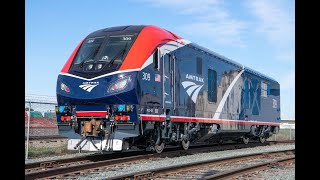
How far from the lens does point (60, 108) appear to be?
10547mm

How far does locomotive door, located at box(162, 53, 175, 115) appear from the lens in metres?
11.3

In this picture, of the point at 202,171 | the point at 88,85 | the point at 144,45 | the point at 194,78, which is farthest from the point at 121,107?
the point at 194,78

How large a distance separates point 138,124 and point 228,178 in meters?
2.95

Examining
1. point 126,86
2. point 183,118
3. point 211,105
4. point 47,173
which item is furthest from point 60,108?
point 211,105

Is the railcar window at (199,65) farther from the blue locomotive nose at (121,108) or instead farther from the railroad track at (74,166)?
the blue locomotive nose at (121,108)

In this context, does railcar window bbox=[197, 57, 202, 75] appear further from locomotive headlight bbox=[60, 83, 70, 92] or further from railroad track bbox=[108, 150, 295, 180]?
locomotive headlight bbox=[60, 83, 70, 92]

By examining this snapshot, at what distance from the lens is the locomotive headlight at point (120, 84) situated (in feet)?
32.6

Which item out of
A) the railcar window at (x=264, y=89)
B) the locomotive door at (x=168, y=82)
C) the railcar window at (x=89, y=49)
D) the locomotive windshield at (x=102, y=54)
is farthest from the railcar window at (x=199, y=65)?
the railcar window at (x=264, y=89)

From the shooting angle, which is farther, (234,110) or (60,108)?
(234,110)

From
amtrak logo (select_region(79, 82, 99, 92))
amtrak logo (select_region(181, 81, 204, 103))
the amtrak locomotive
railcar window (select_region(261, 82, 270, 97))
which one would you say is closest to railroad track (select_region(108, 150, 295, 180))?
the amtrak locomotive
